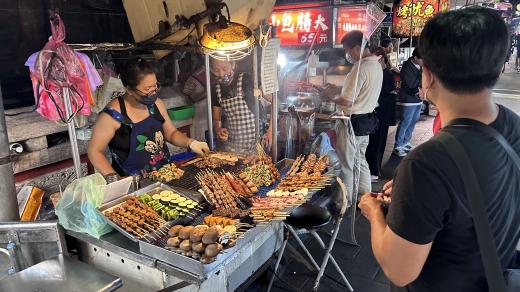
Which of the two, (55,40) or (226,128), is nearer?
(55,40)

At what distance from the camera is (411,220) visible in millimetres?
1399

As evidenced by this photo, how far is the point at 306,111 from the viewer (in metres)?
6.37

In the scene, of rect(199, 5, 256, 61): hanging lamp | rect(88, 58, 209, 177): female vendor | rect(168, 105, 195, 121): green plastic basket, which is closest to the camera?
rect(199, 5, 256, 61): hanging lamp

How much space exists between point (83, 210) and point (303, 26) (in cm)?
628

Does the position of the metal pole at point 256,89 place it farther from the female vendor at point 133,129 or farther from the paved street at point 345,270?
the paved street at point 345,270

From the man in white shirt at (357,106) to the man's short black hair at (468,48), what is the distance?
12.9 ft

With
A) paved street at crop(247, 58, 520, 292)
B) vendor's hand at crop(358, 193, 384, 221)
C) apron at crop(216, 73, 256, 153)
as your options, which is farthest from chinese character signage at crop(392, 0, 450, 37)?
vendor's hand at crop(358, 193, 384, 221)

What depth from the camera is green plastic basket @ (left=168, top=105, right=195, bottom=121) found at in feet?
18.3

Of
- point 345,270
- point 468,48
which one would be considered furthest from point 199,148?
point 468,48

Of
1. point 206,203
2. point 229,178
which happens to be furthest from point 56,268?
point 229,178

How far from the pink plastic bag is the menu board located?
1940 mm

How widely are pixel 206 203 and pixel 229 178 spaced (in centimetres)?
44

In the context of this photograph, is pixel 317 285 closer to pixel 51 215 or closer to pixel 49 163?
pixel 51 215

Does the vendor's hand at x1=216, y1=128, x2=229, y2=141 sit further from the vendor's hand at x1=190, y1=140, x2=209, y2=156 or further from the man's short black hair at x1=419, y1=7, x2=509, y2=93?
the man's short black hair at x1=419, y1=7, x2=509, y2=93
